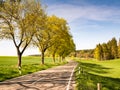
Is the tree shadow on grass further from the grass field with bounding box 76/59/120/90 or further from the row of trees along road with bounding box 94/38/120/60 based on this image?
the row of trees along road with bounding box 94/38/120/60

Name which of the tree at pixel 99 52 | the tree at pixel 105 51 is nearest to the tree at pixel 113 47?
the tree at pixel 105 51

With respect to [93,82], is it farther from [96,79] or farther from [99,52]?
[99,52]

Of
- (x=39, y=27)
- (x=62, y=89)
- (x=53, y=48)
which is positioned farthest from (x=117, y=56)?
(x=62, y=89)

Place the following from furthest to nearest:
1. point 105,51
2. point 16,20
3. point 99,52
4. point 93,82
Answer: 1. point 99,52
2. point 105,51
3. point 16,20
4. point 93,82

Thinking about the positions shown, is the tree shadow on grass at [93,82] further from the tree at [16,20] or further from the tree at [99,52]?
the tree at [99,52]

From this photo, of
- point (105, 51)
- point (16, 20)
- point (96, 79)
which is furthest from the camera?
point (105, 51)

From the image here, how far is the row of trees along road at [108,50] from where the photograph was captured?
159150 millimetres

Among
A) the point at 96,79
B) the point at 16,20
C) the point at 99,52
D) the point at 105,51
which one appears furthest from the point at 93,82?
the point at 99,52

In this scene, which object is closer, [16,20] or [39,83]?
[39,83]

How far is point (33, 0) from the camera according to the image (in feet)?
145

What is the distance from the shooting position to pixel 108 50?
529 ft

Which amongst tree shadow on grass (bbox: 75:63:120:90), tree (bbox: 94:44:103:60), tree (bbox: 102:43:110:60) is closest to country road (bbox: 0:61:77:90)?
tree shadow on grass (bbox: 75:63:120:90)

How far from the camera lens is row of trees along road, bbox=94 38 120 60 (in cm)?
15915

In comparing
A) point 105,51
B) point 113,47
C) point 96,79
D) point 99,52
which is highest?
point 113,47
